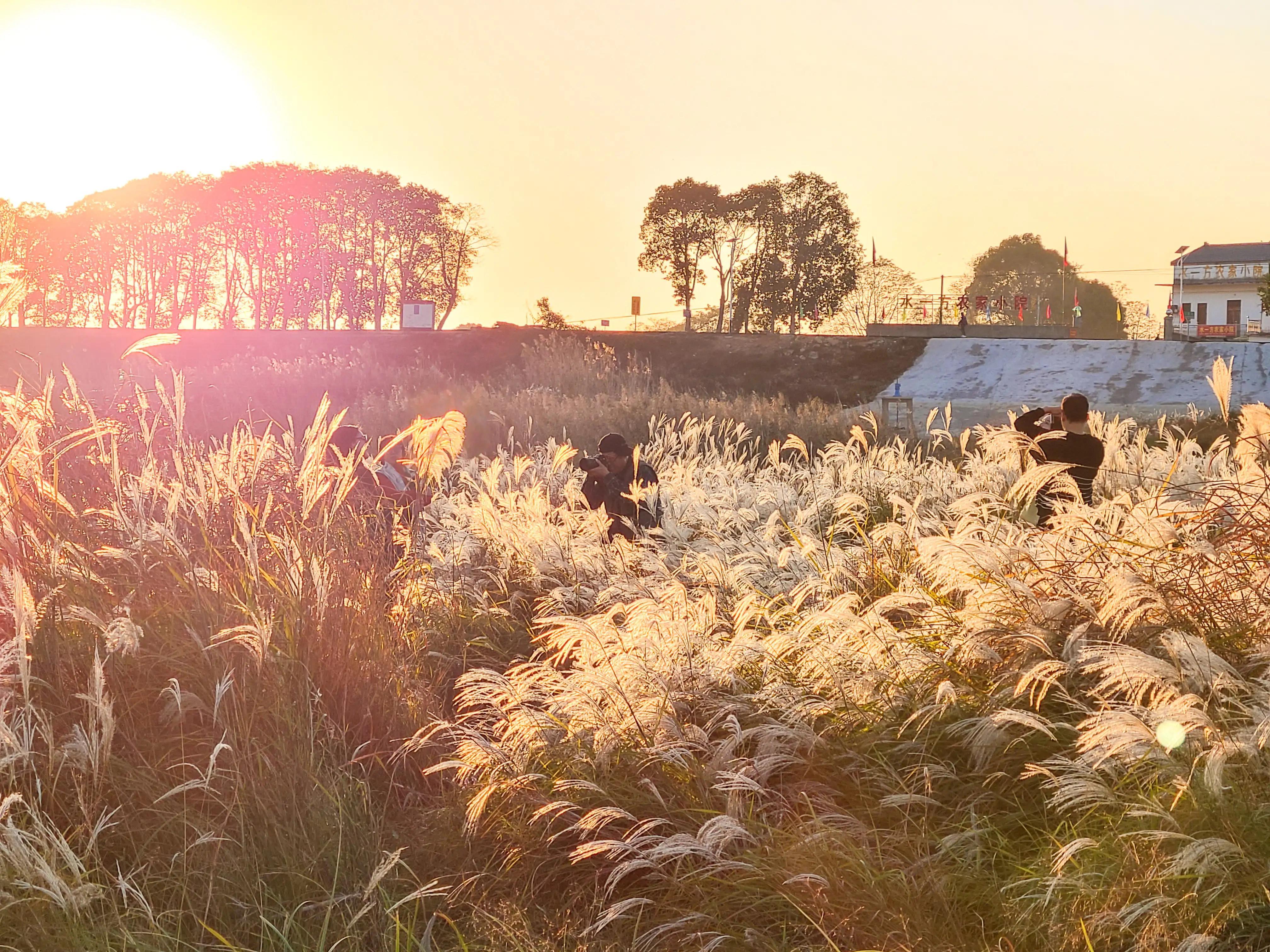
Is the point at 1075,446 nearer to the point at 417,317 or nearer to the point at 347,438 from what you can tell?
the point at 347,438

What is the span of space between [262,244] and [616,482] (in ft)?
176

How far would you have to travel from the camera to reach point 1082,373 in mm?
36125

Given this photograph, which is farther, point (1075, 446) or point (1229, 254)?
point (1229, 254)

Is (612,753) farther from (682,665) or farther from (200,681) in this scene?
(200,681)

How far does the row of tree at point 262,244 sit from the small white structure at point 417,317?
544 cm

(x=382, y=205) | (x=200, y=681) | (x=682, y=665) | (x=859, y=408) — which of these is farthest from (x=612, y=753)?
(x=382, y=205)

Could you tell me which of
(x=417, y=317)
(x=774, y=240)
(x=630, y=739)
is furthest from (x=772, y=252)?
(x=630, y=739)

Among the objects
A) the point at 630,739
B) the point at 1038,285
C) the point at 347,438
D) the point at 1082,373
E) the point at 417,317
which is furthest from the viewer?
the point at 1038,285

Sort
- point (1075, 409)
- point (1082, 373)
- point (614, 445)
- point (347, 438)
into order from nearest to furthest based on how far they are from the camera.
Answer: point (347, 438) → point (1075, 409) → point (614, 445) → point (1082, 373)

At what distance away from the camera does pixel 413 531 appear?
6.20 metres

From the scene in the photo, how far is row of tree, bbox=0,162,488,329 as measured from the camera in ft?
184

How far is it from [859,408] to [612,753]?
1016 inches

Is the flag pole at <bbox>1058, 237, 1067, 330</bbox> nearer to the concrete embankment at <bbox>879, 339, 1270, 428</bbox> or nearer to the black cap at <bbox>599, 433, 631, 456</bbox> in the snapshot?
the concrete embankment at <bbox>879, 339, 1270, 428</bbox>

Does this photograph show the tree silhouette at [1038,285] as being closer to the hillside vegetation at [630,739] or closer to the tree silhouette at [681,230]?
the tree silhouette at [681,230]
